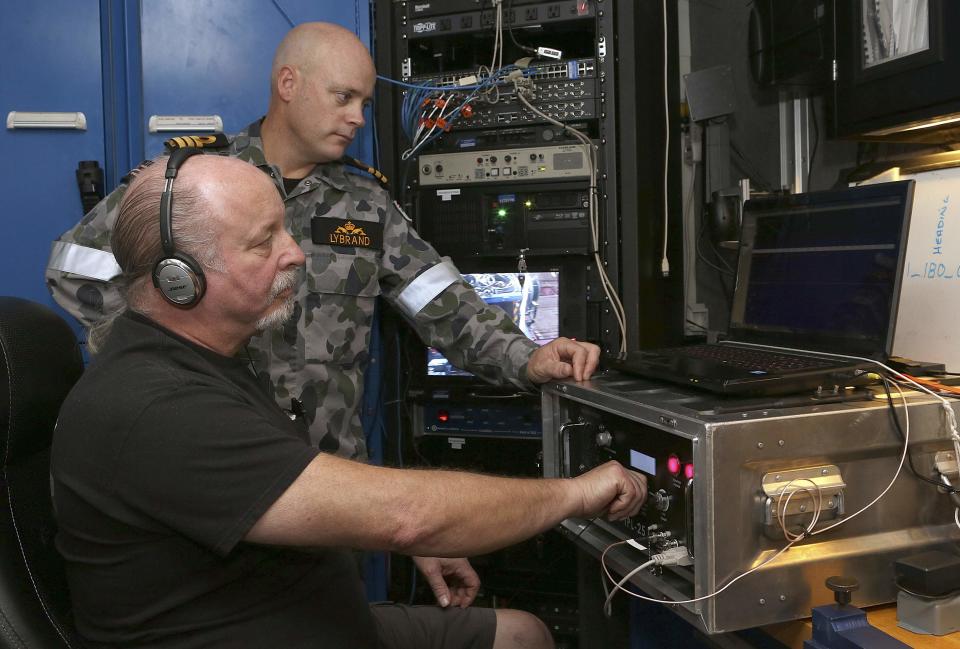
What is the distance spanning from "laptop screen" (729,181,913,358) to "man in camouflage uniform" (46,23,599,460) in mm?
536

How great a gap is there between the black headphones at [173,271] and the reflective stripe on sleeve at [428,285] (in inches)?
32.2

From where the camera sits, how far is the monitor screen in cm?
193

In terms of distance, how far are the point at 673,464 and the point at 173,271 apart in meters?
0.66

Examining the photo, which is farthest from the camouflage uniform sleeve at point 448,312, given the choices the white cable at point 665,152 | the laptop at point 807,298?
the white cable at point 665,152

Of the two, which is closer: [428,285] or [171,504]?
[171,504]

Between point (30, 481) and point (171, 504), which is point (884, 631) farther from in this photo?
point (30, 481)

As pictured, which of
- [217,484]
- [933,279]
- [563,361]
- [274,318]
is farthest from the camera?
[563,361]

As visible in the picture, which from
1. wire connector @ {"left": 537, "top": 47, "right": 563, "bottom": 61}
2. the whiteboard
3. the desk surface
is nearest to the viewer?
the desk surface

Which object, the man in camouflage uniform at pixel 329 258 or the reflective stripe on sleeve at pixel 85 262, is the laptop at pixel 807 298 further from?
the reflective stripe on sleeve at pixel 85 262

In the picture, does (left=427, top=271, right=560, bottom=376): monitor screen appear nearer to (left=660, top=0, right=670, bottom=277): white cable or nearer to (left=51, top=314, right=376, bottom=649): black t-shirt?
(left=660, top=0, right=670, bottom=277): white cable

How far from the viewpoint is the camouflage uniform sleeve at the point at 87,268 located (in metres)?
1.70

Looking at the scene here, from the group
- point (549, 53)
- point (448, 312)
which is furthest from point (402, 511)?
point (549, 53)

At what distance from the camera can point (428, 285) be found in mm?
1838

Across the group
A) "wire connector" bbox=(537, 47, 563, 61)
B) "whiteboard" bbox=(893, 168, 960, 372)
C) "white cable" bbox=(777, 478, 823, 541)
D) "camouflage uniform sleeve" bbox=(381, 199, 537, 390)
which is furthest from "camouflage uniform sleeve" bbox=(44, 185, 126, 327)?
"whiteboard" bbox=(893, 168, 960, 372)
